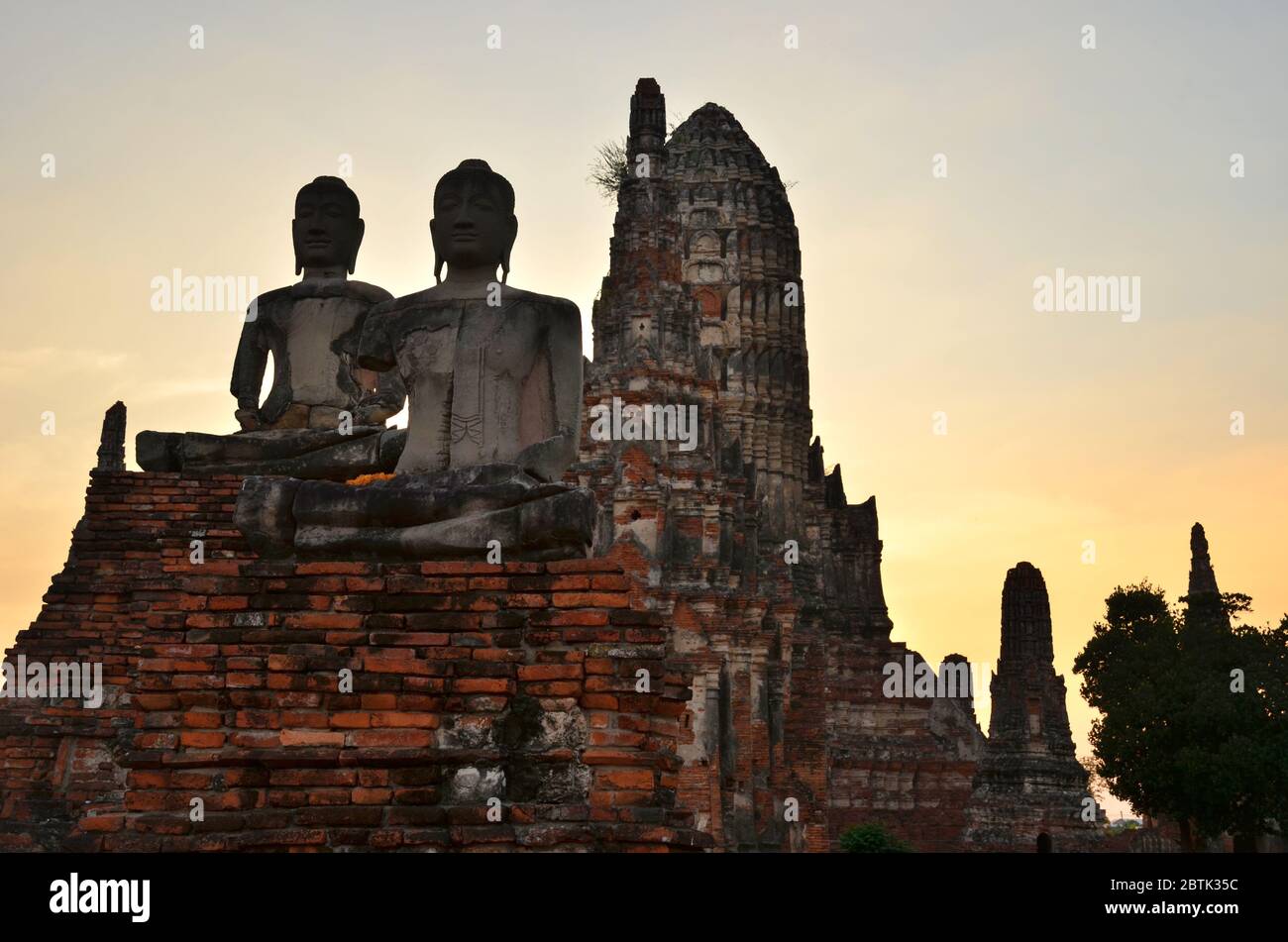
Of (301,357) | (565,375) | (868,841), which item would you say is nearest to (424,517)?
(565,375)

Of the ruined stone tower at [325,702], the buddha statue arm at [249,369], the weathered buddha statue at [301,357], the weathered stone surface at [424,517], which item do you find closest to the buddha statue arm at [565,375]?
the weathered stone surface at [424,517]

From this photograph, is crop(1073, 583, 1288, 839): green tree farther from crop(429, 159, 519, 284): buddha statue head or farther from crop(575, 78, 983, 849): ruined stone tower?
crop(429, 159, 519, 284): buddha statue head

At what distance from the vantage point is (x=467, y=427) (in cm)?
859

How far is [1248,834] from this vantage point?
39156mm

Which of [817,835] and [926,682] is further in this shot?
[926,682]

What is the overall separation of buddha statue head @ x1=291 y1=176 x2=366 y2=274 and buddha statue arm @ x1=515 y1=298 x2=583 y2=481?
8.77ft

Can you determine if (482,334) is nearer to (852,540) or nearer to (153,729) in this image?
(153,729)

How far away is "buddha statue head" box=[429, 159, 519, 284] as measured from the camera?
28.9 feet

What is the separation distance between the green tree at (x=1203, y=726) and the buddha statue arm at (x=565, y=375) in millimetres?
32560

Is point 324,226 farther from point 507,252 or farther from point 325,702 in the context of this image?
point 325,702

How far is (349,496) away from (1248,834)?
35.3 metres

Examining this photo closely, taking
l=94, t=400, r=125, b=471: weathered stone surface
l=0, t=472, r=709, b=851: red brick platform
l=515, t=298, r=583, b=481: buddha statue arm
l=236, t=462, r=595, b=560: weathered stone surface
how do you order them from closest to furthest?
l=0, t=472, r=709, b=851: red brick platform, l=236, t=462, r=595, b=560: weathered stone surface, l=515, t=298, r=583, b=481: buddha statue arm, l=94, t=400, r=125, b=471: weathered stone surface

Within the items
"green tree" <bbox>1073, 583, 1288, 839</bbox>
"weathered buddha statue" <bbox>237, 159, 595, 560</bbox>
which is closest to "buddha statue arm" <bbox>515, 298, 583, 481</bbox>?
"weathered buddha statue" <bbox>237, 159, 595, 560</bbox>
